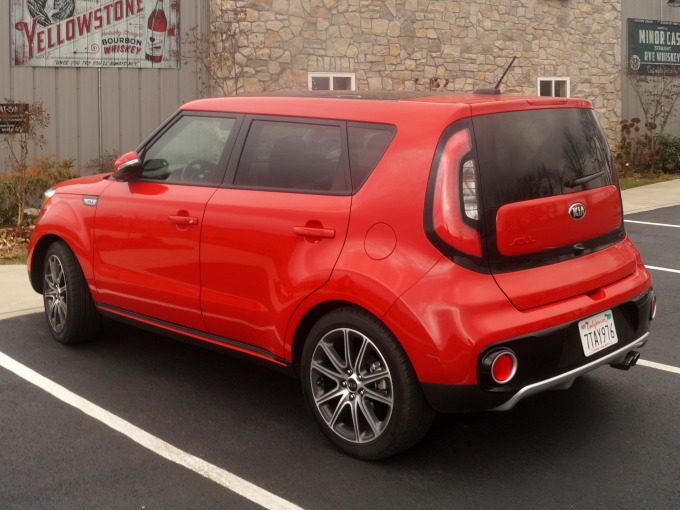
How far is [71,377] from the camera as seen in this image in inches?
234

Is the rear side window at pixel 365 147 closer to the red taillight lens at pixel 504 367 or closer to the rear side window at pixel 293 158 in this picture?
the rear side window at pixel 293 158

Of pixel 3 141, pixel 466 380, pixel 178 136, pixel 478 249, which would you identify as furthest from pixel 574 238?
pixel 3 141

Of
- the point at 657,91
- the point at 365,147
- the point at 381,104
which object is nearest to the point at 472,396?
Answer: the point at 365,147

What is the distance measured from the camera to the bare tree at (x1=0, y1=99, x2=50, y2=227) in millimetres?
11438

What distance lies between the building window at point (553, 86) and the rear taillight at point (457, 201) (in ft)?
49.5

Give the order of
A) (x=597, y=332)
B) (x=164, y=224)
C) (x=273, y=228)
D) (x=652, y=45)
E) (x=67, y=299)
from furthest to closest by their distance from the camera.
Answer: (x=652, y=45)
(x=67, y=299)
(x=164, y=224)
(x=273, y=228)
(x=597, y=332)

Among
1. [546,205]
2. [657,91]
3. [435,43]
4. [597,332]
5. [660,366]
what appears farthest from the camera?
[657,91]

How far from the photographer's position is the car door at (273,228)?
4.70 metres

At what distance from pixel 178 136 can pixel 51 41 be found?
326 inches

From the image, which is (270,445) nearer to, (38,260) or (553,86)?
(38,260)

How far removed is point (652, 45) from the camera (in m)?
21.3

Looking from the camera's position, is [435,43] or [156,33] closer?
[156,33]

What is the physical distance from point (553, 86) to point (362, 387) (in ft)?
51.3

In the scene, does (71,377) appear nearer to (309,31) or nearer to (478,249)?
(478,249)
